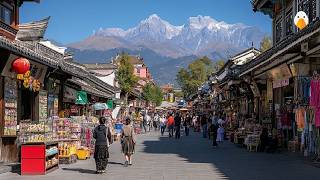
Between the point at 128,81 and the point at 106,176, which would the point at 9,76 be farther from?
the point at 128,81

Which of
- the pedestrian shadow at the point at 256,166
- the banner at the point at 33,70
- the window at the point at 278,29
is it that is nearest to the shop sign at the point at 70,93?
the banner at the point at 33,70

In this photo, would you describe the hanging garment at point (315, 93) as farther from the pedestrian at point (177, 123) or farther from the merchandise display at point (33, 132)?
the pedestrian at point (177, 123)

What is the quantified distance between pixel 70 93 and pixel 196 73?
7040cm

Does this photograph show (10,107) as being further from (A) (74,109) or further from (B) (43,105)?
(A) (74,109)

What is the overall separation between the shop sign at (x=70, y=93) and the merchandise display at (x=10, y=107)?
25.0 ft

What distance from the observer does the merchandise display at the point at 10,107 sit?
16.8m

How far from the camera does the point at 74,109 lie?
2842 centimetres

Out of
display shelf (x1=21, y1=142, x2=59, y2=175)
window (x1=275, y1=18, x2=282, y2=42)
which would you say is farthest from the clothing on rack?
display shelf (x1=21, y1=142, x2=59, y2=175)

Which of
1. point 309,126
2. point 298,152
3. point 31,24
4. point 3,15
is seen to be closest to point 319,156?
point 309,126

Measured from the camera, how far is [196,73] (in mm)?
95750

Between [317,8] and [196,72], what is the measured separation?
75002 mm

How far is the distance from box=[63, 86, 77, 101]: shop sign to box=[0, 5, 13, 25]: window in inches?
253

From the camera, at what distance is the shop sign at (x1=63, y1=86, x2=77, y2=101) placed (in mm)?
25453

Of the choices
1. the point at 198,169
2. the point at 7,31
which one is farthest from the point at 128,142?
the point at 7,31
